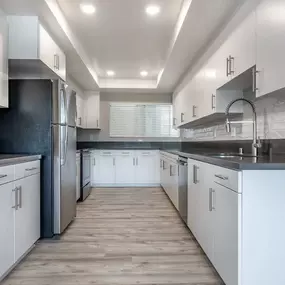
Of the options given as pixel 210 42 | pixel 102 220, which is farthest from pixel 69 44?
pixel 102 220

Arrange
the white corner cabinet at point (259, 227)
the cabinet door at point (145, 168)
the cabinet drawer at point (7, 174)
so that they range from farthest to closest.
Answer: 1. the cabinet door at point (145, 168)
2. the cabinet drawer at point (7, 174)
3. the white corner cabinet at point (259, 227)

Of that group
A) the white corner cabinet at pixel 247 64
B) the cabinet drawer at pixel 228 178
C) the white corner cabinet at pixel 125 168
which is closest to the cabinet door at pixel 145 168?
the white corner cabinet at pixel 125 168

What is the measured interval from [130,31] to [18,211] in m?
2.75

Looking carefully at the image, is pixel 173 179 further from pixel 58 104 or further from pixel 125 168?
pixel 125 168

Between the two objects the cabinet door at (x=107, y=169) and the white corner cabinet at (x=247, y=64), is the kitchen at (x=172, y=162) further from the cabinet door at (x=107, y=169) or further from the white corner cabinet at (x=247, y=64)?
the cabinet door at (x=107, y=169)

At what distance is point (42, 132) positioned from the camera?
3.22 meters

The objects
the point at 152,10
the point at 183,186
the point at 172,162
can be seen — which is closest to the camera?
the point at 152,10

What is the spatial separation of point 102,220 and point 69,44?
7.70 ft

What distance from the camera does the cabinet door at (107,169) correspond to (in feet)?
23.2

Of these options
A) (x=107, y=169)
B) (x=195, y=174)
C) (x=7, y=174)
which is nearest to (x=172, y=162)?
(x=195, y=174)

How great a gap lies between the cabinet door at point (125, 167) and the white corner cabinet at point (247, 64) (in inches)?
124

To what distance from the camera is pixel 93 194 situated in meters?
6.14

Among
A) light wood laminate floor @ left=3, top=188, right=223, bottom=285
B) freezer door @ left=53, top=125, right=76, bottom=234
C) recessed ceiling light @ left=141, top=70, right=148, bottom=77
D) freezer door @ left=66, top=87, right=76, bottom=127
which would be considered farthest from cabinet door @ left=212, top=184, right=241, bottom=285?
recessed ceiling light @ left=141, top=70, right=148, bottom=77

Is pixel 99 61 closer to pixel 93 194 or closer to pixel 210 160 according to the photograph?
pixel 93 194
